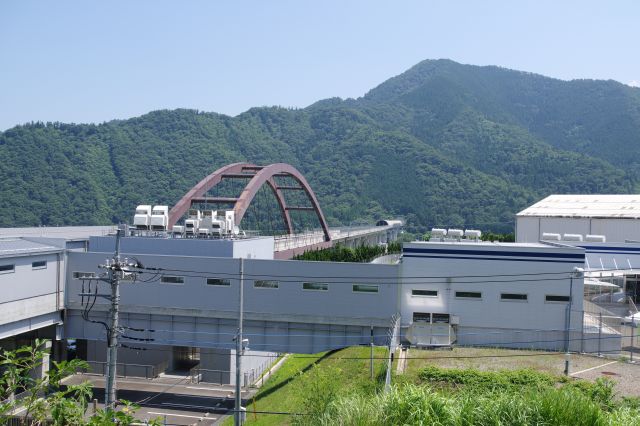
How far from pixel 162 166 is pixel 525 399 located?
14030 centimetres

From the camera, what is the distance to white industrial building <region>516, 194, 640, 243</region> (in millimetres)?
52156

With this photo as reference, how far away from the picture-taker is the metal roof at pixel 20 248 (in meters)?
32.4

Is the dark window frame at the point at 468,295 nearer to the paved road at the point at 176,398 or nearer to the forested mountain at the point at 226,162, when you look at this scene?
the paved road at the point at 176,398

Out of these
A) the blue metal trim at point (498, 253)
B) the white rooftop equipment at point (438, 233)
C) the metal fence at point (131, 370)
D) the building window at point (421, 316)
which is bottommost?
the metal fence at point (131, 370)

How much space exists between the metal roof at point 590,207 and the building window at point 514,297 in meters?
25.5

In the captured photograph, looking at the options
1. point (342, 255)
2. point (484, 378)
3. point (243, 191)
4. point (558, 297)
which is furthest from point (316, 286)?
point (243, 191)

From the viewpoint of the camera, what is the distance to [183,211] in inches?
2082

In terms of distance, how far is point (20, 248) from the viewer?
111ft

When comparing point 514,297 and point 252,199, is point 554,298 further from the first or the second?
point 252,199

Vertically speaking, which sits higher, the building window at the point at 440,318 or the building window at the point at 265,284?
the building window at the point at 265,284

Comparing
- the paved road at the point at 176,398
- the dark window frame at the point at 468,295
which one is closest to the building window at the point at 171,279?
the paved road at the point at 176,398

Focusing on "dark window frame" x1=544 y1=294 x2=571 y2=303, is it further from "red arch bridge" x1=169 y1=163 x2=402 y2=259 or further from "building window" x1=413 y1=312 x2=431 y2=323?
"red arch bridge" x1=169 y1=163 x2=402 y2=259

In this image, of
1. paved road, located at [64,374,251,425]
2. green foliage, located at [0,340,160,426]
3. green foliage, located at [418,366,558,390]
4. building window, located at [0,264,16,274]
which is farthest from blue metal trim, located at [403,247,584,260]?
green foliage, located at [0,340,160,426]

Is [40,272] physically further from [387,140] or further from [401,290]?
[387,140]
